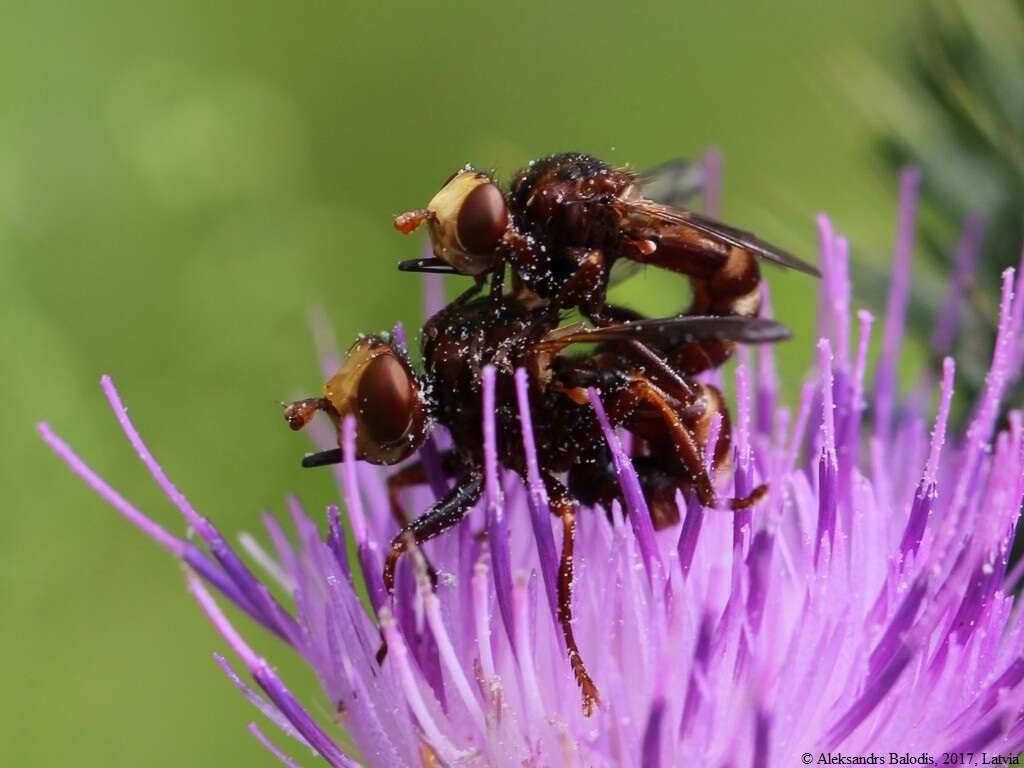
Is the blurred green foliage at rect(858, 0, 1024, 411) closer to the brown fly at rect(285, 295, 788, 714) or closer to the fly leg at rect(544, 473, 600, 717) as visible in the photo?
the brown fly at rect(285, 295, 788, 714)

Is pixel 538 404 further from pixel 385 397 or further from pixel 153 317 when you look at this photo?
pixel 153 317

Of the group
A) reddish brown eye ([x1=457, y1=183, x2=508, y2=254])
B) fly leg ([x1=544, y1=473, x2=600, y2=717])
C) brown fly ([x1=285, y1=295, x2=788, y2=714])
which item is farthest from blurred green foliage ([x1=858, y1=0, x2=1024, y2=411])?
reddish brown eye ([x1=457, y1=183, x2=508, y2=254])

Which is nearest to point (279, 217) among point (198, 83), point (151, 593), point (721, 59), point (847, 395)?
point (198, 83)

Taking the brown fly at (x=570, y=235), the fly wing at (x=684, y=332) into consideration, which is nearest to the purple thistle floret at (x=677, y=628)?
the fly wing at (x=684, y=332)

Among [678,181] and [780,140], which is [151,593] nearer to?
[678,181]

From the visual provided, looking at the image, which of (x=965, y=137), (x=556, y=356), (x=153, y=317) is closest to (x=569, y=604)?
(x=556, y=356)

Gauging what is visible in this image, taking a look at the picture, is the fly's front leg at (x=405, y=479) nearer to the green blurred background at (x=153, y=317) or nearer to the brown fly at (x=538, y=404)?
the brown fly at (x=538, y=404)
